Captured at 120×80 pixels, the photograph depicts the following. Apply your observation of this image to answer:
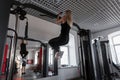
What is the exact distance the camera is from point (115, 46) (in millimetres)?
4836

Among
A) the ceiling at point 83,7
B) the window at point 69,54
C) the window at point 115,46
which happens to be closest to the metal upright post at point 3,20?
the ceiling at point 83,7

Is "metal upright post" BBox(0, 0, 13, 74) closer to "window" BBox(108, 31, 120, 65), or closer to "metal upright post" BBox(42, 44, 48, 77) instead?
"metal upright post" BBox(42, 44, 48, 77)

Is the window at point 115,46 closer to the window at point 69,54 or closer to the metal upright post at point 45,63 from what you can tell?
the window at point 69,54

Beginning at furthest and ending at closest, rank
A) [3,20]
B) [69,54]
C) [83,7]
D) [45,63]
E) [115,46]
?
[115,46] → [69,54] → [45,63] → [83,7] → [3,20]

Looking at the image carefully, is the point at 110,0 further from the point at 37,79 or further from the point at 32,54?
the point at 37,79

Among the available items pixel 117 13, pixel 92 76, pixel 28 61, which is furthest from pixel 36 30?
pixel 117 13

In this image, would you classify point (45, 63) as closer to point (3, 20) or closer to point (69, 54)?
point (69, 54)

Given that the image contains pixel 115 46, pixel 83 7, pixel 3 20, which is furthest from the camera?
pixel 115 46

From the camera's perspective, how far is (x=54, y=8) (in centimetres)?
281

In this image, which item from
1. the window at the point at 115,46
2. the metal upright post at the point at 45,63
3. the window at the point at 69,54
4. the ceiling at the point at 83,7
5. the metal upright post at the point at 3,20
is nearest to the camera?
the metal upright post at the point at 3,20

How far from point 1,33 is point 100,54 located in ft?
13.3

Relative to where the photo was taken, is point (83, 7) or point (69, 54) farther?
point (69, 54)

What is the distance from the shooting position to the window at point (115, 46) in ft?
15.3

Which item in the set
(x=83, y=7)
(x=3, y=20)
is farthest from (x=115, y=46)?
(x=3, y=20)
